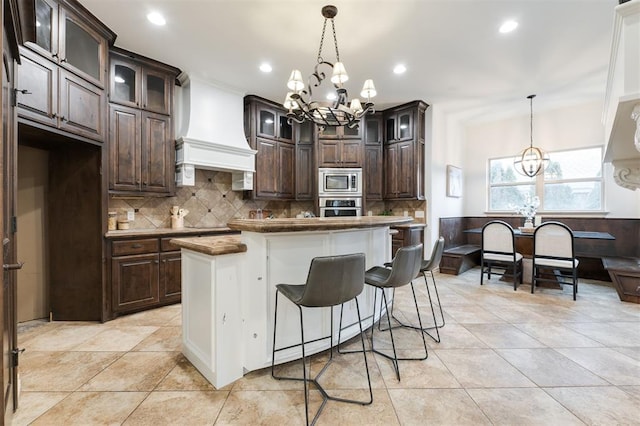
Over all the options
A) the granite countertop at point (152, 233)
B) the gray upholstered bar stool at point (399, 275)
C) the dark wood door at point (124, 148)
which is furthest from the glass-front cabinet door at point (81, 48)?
the gray upholstered bar stool at point (399, 275)

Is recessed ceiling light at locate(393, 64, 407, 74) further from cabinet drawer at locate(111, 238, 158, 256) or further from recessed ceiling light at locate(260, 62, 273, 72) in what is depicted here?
cabinet drawer at locate(111, 238, 158, 256)

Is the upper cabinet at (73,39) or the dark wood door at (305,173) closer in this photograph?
the upper cabinet at (73,39)

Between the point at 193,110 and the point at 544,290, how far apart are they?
544 centimetres

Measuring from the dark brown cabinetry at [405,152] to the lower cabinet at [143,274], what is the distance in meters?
3.60

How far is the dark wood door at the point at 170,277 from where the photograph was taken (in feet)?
10.7

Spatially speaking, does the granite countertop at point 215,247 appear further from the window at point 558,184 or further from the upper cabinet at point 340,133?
the window at point 558,184

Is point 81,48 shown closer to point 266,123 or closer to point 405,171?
point 266,123

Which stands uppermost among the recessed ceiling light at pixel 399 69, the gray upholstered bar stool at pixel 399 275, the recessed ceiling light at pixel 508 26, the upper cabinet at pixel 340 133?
the recessed ceiling light at pixel 508 26

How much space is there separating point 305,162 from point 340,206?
0.99 m

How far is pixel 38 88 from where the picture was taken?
88.3 inches

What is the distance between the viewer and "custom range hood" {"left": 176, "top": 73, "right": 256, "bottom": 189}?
363 centimetres

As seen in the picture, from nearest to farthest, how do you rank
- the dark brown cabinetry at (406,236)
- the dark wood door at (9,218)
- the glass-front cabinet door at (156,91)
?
1. the dark wood door at (9,218)
2. the glass-front cabinet door at (156,91)
3. the dark brown cabinetry at (406,236)

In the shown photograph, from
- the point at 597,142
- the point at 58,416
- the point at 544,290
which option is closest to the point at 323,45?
the point at 58,416

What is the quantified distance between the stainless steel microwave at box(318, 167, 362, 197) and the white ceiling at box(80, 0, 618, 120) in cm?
132
